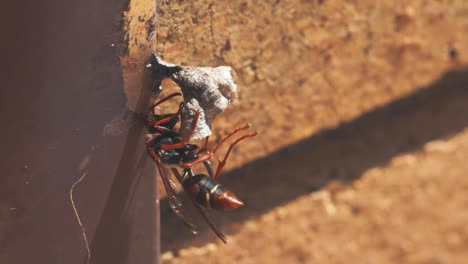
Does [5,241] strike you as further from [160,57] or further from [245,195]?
[245,195]

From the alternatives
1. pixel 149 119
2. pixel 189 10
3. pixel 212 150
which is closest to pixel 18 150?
pixel 149 119

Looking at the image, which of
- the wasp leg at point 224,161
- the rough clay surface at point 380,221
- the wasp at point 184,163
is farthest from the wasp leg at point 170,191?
the rough clay surface at point 380,221

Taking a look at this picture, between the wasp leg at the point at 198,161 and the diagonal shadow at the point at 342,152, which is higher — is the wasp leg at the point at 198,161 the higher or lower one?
the higher one

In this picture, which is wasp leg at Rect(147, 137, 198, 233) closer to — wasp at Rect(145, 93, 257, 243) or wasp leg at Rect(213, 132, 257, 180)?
wasp at Rect(145, 93, 257, 243)

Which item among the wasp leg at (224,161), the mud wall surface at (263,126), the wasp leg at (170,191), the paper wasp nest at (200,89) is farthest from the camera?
the wasp leg at (224,161)

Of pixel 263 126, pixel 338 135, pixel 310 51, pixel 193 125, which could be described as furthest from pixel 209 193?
pixel 338 135

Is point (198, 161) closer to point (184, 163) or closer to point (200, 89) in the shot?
point (184, 163)

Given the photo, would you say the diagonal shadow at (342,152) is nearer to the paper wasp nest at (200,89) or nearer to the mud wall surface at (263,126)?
the mud wall surface at (263,126)

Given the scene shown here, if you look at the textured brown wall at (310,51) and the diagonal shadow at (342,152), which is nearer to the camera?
the textured brown wall at (310,51)
